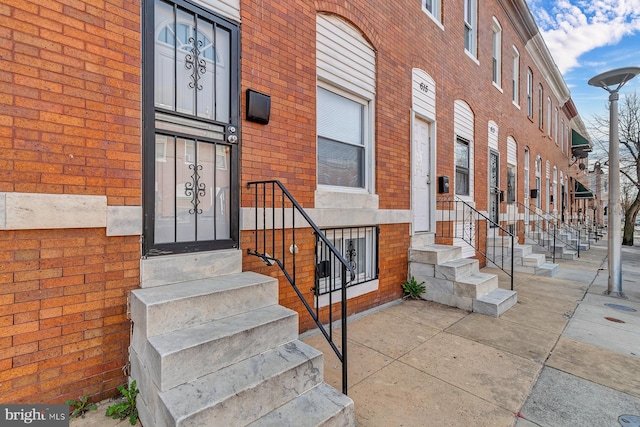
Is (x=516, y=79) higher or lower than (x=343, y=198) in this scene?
higher

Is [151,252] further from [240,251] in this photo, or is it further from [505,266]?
[505,266]

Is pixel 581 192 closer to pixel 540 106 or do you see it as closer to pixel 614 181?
pixel 540 106

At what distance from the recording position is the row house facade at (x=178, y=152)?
6.53ft

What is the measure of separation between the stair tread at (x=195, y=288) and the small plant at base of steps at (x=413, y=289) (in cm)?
304

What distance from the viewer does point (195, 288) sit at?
2.38m

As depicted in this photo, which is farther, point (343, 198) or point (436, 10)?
point (436, 10)

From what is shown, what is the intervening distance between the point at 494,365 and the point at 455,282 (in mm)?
1744

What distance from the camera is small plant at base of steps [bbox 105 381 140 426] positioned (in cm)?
208

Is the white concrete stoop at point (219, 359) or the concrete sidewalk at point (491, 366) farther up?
the white concrete stoop at point (219, 359)

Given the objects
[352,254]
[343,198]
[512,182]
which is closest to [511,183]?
[512,182]

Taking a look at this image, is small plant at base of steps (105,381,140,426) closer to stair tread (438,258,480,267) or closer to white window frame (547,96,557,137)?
stair tread (438,258,480,267)

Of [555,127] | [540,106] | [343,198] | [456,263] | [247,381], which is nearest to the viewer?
[247,381]

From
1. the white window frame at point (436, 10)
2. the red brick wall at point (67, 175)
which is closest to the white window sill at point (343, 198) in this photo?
the red brick wall at point (67, 175)

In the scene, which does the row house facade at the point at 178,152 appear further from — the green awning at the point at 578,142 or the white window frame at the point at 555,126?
the green awning at the point at 578,142
